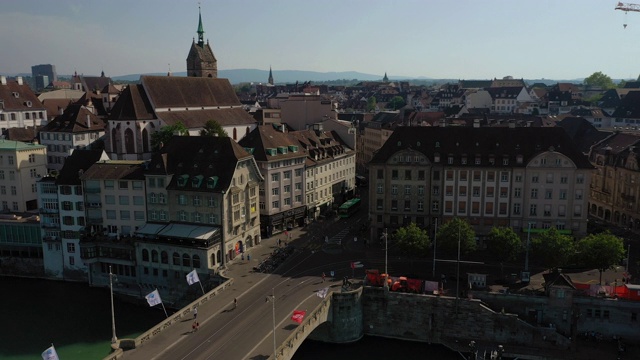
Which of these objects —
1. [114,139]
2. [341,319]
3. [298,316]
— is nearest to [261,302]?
[298,316]

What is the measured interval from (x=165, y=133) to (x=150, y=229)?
31955 millimetres

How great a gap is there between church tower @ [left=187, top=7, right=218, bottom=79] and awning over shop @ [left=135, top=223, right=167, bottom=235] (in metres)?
95.0

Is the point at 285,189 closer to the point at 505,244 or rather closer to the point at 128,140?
the point at 128,140

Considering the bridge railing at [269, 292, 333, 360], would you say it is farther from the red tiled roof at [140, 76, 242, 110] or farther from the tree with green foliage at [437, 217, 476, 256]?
the red tiled roof at [140, 76, 242, 110]

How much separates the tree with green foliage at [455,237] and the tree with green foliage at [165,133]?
5801 centimetres

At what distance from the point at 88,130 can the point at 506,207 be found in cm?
9444

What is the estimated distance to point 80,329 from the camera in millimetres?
81312

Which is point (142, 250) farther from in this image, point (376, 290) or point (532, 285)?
point (532, 285)

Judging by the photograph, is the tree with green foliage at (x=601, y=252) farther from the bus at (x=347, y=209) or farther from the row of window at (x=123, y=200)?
the row of window at (x=123, y=200)

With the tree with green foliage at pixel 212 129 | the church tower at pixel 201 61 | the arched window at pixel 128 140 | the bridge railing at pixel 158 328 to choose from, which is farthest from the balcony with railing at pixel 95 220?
the church tower at pixel 201 61

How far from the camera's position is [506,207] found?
97250 mm

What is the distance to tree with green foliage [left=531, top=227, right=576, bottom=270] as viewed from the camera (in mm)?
81812

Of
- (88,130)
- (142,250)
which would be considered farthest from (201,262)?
(88,130)

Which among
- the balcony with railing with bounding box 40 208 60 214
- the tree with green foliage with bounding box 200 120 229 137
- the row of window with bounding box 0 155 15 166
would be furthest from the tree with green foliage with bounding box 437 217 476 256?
the row of window with bounding box 0 155 15 166
